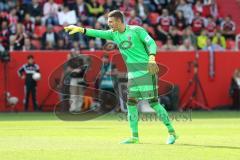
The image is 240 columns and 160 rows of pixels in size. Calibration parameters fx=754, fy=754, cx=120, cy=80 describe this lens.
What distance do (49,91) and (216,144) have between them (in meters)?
13.6

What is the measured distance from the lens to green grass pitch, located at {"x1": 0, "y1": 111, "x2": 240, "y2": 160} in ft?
37.8

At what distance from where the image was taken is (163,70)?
2653 cm

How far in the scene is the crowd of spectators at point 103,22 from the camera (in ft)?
87.1

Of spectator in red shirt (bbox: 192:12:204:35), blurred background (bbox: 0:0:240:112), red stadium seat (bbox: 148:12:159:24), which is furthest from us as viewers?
spectator in red shirt (bbox: 192:12:204:35)

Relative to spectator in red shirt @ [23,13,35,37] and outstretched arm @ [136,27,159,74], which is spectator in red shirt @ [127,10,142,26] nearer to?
spectator in red shirt @ [23,13,35,37]

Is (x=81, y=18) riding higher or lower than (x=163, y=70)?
higher

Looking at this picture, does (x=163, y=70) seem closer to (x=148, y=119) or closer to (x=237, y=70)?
(x=237, y=70)

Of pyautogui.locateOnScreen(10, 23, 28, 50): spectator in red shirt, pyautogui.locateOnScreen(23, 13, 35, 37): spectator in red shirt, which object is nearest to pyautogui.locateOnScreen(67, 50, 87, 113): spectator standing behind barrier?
pyautogui.locateOnScreen(10, 23, 28, 50): spectator in red shirt

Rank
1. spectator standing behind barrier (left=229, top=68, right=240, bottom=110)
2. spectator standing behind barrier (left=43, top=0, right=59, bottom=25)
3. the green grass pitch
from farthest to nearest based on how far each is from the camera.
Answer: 1. spectator standing behind barrier (left=43, top=0, right=59, bottom=25)
2. spectator standing behind barrier (left=229, top=68, right=240, bottom=110)
3. the green grass pitch

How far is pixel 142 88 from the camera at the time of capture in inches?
540

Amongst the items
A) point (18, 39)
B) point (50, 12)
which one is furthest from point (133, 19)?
point (18, 39)

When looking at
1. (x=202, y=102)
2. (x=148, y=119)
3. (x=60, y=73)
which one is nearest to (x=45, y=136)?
(x=148, y=119)

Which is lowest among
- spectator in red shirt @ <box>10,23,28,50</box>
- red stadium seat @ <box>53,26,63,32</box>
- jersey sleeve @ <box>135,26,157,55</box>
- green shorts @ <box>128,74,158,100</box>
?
green shorts @ <box>128,74,158,100</box>

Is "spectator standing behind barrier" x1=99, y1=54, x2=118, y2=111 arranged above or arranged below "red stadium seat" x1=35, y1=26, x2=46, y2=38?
below
